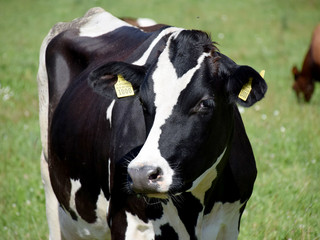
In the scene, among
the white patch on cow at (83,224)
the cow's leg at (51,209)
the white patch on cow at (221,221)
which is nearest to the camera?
the white patch on cow at (221,221)

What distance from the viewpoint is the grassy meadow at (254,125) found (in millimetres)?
4887

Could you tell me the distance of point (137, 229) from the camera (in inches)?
126

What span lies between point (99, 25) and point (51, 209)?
1.63m

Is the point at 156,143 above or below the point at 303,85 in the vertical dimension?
above

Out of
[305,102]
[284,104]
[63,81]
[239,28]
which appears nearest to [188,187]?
[63,81]

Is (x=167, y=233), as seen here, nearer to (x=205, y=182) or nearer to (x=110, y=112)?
(x=205, y=182)

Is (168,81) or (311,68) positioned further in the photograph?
(311,68)

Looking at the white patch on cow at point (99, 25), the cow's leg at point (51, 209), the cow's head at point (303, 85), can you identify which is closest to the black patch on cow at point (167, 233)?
the cow's leg at point (51, 209)

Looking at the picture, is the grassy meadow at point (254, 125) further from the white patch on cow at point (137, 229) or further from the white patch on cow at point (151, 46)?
the white patch on cow at point (137, 229)

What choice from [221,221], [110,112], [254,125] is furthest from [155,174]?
[254,125]

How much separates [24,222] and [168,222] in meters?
2.36

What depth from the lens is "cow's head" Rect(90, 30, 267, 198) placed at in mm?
2695

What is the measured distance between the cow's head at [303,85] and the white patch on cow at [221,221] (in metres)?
6.62

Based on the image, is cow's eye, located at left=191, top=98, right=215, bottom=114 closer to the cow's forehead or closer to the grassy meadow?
the cow's forehead
